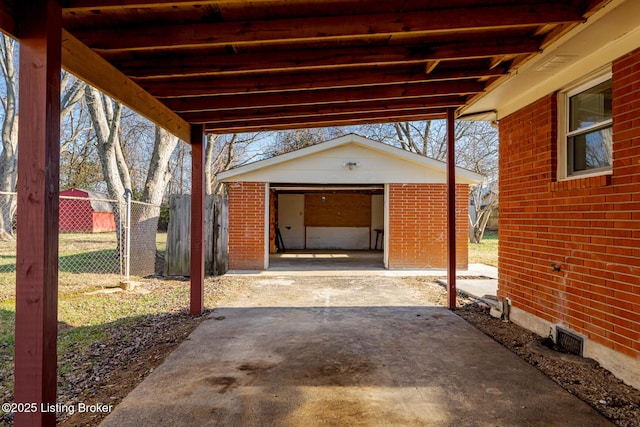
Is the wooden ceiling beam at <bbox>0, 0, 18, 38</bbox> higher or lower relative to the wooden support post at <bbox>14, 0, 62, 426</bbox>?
higher

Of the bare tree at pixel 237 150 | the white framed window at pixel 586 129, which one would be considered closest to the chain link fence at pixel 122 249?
the white framed window at pixel 586 129

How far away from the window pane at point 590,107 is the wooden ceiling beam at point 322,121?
5.85ft

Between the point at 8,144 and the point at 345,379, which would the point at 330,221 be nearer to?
the point at 345,379

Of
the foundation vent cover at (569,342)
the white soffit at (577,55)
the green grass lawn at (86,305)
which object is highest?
the white soffit at (577,55)

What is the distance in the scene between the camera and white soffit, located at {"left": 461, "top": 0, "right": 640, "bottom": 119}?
289 centimetres

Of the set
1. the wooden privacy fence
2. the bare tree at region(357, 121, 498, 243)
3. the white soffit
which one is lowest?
the wooden privacy fence

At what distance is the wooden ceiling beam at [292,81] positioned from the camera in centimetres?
398

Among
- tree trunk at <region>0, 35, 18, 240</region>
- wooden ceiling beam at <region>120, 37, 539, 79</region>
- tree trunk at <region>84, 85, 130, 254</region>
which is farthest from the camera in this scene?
tree trunk at <region>0, 35, 18, 240</region>

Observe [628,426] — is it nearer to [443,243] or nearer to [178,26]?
[178,26]

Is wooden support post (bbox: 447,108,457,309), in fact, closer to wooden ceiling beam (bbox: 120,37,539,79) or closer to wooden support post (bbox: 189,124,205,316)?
wooden ceiling beam (bbox: 120,37,539,79)

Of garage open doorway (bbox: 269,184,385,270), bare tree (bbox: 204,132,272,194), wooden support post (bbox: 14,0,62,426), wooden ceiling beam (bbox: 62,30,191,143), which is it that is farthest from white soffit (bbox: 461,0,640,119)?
bare tree (bbox: 204,132,272,194)

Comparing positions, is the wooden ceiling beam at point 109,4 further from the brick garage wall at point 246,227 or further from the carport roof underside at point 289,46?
the brick garage wall at point 246,227

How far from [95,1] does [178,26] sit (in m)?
Result: 0.61

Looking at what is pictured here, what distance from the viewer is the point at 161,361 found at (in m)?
3.67
